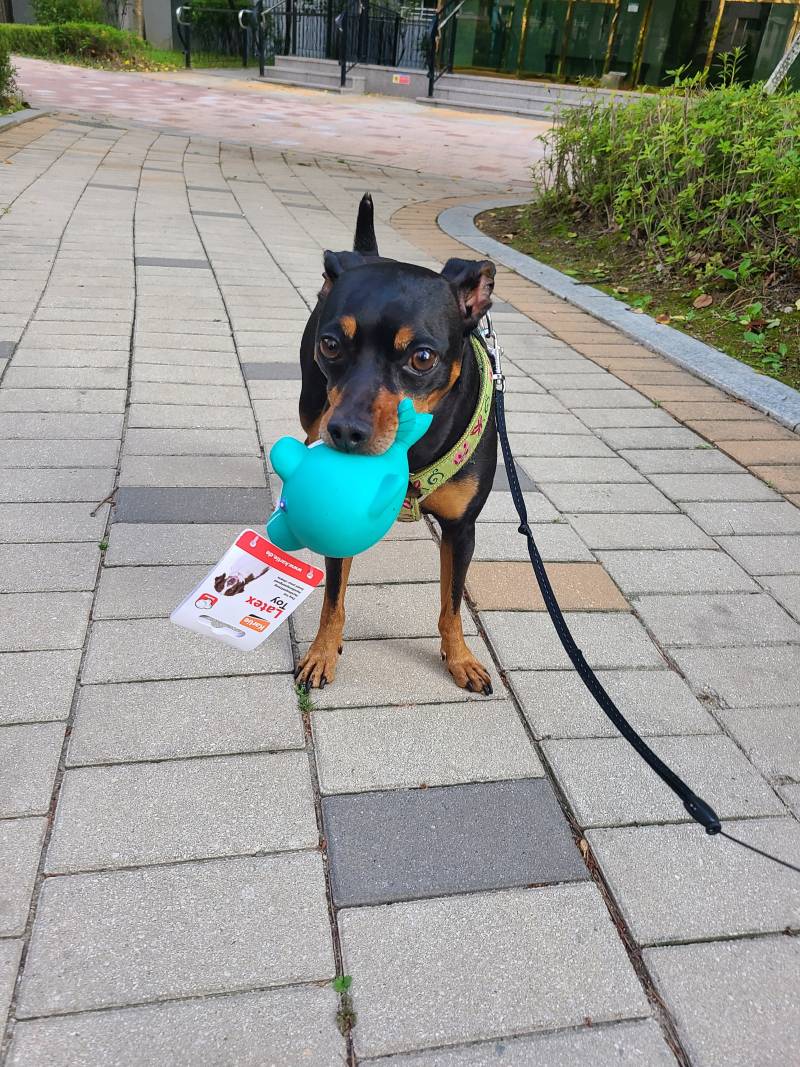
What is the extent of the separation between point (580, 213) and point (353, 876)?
8202mm

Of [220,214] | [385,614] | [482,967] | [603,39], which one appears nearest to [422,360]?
[385,614]

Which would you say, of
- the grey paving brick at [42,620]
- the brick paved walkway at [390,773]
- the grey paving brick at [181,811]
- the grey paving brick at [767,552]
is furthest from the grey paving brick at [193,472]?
the grey paving brick at [767,552]

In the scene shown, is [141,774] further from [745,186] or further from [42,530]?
→ [745,186]

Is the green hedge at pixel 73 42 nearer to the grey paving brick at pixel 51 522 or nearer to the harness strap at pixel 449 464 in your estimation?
the grey paving brick at pixel 51 522

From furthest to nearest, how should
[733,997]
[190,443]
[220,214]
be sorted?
[220,214] < [190,443] < [733,997]

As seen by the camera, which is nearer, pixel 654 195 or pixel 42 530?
pixel 42 530

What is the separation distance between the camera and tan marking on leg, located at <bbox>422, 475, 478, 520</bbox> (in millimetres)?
2332

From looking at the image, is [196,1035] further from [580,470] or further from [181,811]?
[580,470]

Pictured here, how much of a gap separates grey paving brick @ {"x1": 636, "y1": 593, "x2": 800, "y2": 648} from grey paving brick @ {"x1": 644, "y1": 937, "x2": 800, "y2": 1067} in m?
1.20

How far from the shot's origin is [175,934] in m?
1.69

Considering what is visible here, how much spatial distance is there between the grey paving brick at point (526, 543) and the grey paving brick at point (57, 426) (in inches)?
75.4

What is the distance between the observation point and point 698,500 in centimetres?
377

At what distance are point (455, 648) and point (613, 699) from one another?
1.74ft

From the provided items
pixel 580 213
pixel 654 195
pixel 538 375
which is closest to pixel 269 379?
pixel 538 375
